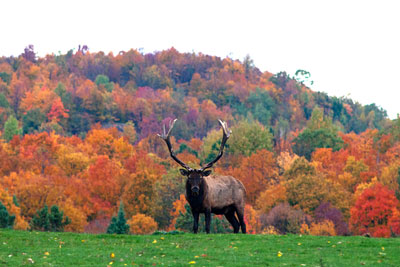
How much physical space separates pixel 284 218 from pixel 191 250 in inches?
2775

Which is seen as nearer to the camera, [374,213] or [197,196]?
[197,196]

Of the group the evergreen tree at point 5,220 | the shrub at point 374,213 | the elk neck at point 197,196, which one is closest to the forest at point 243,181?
the shrub at point 374,213

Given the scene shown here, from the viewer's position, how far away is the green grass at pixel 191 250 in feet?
58.4

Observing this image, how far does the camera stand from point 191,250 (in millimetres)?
20156

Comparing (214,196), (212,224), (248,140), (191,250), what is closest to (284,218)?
(212,224)

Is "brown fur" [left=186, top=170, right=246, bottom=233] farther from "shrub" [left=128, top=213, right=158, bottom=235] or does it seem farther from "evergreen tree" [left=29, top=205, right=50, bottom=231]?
"shrub" [left=128, top=213, right=158, bottom=235]

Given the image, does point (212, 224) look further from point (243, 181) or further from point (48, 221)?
point (243, 181)

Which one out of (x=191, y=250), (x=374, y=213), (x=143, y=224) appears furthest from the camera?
(x=143, y=224)

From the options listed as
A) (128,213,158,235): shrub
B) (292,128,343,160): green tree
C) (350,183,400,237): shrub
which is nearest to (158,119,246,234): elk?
(350,183,400,237): shrub

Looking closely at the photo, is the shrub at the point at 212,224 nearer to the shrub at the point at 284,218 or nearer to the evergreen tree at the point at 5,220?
the evergreen tree at the point at 5,220

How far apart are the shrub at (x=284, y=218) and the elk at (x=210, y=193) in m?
60.5

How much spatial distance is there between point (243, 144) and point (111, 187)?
97.4ft

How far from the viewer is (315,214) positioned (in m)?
92.1

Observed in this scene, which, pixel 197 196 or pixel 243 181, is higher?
pixel 243 181
